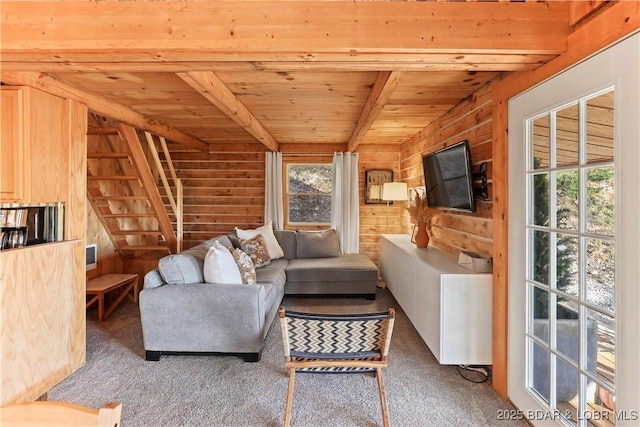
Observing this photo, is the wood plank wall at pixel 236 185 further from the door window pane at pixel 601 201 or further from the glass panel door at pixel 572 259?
the door window pane at pixel 601 201

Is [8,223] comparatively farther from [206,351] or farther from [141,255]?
[141,255]

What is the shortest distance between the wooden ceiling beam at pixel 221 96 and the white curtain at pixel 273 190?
4.16 ft

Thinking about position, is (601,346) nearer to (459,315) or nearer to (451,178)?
(459,315)

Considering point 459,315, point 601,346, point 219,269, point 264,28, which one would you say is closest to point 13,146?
point 219,269

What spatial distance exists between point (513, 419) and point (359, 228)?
12.1ft

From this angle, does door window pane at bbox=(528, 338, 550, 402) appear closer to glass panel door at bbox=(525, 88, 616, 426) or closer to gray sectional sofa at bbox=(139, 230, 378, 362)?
glass panel door at bbox=(525, 88, 616, 426)

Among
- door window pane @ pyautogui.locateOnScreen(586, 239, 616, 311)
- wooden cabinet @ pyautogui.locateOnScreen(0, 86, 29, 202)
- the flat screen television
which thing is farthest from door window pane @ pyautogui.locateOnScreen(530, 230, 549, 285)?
wooden cabinet @ pyautogui.locateOnScreen(0, 86, 29, 202)

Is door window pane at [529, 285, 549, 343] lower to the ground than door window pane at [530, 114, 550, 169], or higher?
lower

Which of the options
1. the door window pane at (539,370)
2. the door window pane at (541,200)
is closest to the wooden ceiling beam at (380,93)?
the door window pane at (541,200)

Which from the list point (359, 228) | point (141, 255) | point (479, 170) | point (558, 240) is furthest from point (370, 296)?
A: point (141, 255)

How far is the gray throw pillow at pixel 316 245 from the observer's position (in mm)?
4746

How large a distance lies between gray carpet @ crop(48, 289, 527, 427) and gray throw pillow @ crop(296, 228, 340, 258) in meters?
1.98

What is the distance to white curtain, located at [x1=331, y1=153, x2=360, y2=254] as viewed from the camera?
17.4ft

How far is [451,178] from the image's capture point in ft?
9.93
